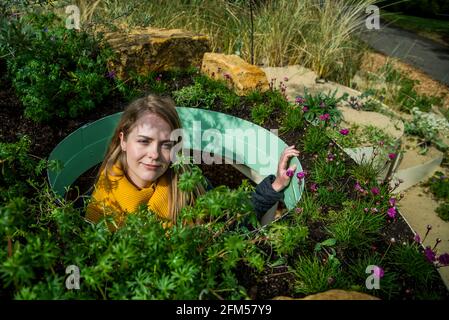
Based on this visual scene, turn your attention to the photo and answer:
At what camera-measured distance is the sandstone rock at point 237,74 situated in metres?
3.66

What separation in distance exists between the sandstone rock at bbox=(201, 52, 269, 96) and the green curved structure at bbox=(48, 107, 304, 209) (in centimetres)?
46

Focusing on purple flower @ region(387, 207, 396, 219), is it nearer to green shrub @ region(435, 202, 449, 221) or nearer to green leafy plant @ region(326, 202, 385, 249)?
green leafy plant @ region(326, 202, 385, 249)

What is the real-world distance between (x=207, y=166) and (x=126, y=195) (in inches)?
63.1

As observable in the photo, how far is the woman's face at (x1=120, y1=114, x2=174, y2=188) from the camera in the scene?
239cm

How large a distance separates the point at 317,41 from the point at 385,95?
116 centimetres

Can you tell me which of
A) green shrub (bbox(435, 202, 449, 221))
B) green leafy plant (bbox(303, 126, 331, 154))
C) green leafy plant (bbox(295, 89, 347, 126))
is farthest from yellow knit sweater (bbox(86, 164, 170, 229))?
green shrub (bbox(435, 202, 449, 221))

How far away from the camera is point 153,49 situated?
12.4ft

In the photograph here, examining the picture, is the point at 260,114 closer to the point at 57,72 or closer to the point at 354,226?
the point at 354,226

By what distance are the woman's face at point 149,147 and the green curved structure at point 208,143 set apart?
0.67m

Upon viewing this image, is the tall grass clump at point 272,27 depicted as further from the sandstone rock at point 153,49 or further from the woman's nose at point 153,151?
the woman's nose at point 153,151

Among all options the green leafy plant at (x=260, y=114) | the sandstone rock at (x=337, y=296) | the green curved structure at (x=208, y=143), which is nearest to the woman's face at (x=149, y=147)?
the green curved structure at (x=208, y=143)

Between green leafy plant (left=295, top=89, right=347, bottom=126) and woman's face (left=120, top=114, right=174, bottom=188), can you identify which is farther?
green leafy plant (left=295, top=89, right=347, bottom=126)
